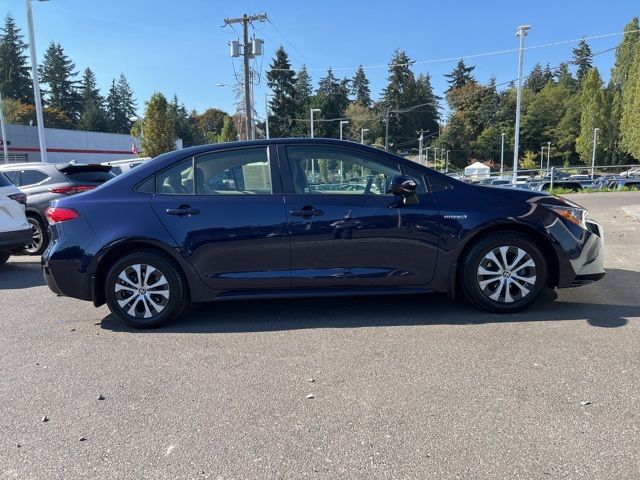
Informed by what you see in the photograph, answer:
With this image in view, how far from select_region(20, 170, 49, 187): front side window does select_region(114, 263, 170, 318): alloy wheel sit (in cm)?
547

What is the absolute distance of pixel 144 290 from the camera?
450cm

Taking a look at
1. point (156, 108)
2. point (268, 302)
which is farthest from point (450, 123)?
point (268, 302)

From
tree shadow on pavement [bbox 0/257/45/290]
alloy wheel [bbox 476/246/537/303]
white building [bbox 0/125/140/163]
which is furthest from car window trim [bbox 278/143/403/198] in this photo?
white building [bbox 0/125/140/163]

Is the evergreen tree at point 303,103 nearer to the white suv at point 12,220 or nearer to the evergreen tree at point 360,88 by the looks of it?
the evergreen tree at point 360,88

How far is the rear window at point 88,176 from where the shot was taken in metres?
8.78

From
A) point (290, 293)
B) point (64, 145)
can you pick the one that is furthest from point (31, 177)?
point (64, 145)

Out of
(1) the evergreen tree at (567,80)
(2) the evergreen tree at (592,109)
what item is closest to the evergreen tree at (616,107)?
(2) the evergreen tree at (592,109)

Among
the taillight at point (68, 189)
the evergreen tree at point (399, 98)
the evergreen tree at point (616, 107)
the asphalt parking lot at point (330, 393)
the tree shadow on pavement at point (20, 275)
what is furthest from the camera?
the evergreen tree at point (399, 98)

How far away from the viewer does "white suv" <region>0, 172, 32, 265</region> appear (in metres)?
7.06

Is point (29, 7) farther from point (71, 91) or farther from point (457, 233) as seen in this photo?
point (71, 91)

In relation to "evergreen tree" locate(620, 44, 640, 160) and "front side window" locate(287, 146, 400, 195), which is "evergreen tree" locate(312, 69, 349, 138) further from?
"front side window" locate(287, 146, 400, 195)

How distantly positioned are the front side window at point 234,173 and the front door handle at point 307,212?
1.04 ft

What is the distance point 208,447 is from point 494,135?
97022mm

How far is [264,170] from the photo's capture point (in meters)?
4.57
